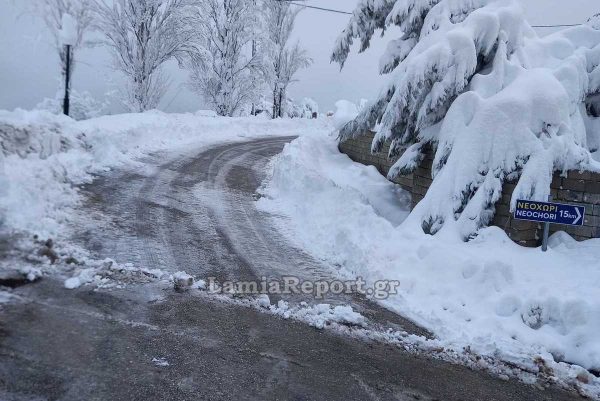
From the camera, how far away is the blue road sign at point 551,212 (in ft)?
19.5

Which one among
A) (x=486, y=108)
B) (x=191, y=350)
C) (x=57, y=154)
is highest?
(x=486, y=108)

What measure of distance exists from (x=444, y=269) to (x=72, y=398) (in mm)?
4765

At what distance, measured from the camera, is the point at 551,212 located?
6129 millimetres

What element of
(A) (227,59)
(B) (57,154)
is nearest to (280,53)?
(A) (227,59)

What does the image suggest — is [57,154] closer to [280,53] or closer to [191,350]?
[191,350]

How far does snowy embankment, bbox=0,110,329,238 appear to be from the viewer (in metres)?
6.61

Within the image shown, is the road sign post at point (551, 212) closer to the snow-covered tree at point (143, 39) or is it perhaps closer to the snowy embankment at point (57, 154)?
the snowy embankment at point (57, 154)

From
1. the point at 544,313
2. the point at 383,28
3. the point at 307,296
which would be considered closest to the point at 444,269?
the point at 544,313

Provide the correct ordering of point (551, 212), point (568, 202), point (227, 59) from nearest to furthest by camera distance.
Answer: point (551, 212) → point (568, 202) → point (227, 59)

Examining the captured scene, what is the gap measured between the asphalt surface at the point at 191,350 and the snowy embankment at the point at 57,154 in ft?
2.62

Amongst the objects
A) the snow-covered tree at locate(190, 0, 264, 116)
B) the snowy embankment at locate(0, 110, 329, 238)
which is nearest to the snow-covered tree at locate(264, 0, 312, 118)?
the snow-covered tree at locate(190, 0, 264, 116)

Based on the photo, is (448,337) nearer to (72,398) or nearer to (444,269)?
(444,269)

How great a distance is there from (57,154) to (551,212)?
8834 mm

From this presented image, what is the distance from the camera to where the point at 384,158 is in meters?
12.5
